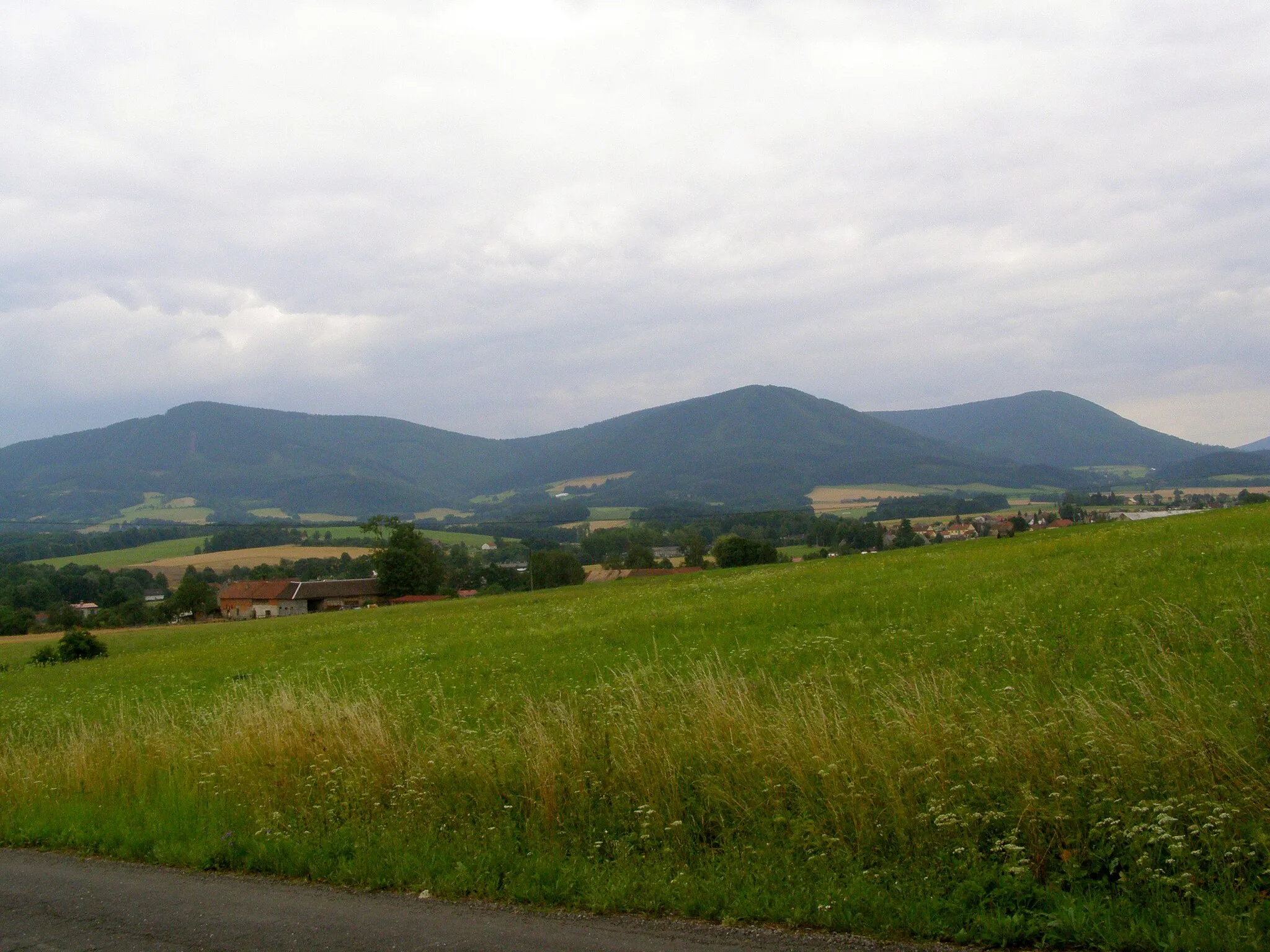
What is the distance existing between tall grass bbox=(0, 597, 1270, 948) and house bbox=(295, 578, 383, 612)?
99339 mm

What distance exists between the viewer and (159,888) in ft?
26.8

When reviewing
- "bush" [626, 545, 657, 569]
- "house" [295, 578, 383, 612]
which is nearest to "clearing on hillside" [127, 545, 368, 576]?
"house" [295, 578, 383, 612]

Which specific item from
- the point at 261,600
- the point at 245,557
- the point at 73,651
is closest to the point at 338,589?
the point at 261,600

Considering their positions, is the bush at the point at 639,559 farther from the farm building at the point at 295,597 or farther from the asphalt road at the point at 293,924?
the asphalt road at the point at 293,924

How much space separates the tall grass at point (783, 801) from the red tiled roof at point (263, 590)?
10473 centimetres

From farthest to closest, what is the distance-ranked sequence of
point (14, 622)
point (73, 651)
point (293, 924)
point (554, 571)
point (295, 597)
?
point (295, 597) → point (554, 571) → point (14, 622) → point (73, 651) → point (293, 924)

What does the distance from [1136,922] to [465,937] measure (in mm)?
4298

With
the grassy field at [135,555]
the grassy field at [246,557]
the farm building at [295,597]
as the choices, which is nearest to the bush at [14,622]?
the farm building at [295,597]

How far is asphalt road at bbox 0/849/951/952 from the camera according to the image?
629cm

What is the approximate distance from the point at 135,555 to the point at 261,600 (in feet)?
250

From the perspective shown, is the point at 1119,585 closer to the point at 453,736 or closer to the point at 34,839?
the point at 453,736

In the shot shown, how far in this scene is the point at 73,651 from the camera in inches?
1909

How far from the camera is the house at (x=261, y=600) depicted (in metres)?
108

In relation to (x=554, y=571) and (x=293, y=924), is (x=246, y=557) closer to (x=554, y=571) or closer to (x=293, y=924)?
(x=554, y=571)
